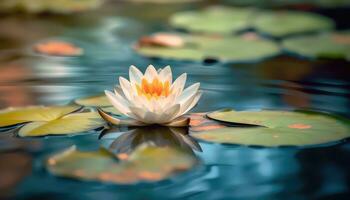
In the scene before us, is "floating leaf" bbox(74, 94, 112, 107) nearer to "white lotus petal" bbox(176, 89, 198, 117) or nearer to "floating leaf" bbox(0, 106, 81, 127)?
"floating leaf" bbox(0, 106, 81, 127)

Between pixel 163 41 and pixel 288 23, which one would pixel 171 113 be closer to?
pixel 163 41

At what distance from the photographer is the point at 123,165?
44.3 inches

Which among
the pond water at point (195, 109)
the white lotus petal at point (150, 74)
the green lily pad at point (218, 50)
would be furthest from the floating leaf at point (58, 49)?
the white lotus petal at point (150, 74)

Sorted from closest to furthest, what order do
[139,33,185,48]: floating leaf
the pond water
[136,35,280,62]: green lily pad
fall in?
the pond water, [136,35,280,62]: green lily pad, [139,33,185,48]: floating leaf

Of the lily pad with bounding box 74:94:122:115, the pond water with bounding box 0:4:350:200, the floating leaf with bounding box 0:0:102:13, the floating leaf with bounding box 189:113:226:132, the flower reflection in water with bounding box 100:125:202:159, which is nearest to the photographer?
the pond water with bounding box 0:4:350:200

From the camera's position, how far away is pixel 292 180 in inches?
44.9

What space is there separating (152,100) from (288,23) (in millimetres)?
1708

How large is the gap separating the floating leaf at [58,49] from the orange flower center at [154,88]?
1019 millimetres

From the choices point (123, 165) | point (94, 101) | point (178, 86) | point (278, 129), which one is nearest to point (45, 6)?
point (94, 101)

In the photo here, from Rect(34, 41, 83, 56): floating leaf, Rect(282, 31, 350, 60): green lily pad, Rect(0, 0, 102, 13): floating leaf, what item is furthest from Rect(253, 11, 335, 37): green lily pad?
Rect(0, 0, 102, 13): floating leaf

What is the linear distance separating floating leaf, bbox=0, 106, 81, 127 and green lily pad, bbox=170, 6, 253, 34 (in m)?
1.34

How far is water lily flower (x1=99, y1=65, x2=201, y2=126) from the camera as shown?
132 centimetres

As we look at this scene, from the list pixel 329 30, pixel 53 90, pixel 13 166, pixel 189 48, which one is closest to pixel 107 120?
pixel 13 166

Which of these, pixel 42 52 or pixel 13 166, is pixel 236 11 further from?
pixel 13 166
